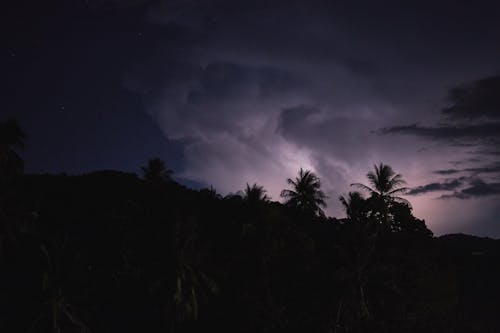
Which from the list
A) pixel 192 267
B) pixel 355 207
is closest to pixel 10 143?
pixel 192 267

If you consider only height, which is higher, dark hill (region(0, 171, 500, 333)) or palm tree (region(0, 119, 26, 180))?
palm tree (region(0, 119, 26, 180))

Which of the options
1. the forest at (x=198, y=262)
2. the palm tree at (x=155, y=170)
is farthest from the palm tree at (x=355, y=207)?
the palm tree at (x=155, y=170)

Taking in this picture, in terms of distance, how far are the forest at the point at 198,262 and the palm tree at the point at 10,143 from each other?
0.06 meters

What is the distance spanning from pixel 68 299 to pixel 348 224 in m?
25.0

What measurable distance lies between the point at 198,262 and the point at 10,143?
1548 centimetres

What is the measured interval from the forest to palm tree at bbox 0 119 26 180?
2.4 inches

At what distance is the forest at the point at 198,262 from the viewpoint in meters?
27.4

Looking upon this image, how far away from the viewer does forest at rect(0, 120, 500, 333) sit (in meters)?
27.4

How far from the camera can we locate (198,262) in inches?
1267

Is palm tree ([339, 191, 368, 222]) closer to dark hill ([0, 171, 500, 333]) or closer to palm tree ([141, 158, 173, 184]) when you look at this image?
dark hill ([0, 171, 500, 333])

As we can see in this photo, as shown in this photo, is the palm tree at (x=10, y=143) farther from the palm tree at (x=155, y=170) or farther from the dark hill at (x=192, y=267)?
the palm tree at (x=155, y=170)

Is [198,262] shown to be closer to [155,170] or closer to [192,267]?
[192,267]

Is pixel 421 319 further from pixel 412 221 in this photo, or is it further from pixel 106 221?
pixel 106 221

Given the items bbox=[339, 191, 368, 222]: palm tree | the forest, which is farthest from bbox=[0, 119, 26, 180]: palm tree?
bbox=[339, 191, 368, 222]: palm tree
